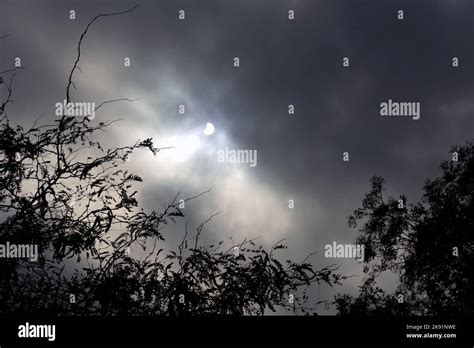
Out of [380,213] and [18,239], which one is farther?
[380,213]

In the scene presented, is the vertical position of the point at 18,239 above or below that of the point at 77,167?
below

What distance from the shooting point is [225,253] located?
7676 mm

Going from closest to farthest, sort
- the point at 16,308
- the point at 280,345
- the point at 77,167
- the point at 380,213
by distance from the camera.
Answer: the point at 280,345 → the point at 16,308 → the point at 77,167 → the point at 380,213

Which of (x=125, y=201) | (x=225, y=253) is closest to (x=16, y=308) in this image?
(x=125, y=201)

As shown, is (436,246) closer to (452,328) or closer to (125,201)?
(452,328)

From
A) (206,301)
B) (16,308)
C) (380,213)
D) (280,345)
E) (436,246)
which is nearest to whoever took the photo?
(280,345)

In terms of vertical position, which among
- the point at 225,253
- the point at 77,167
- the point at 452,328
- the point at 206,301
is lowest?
the point at 452,328

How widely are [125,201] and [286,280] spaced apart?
2809 mm

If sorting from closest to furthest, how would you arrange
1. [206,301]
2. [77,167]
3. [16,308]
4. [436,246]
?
[16,308]
[206,301]
[77,167]
[436,246]

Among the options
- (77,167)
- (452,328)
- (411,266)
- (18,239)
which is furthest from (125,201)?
(411,266)

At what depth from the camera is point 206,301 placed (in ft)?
23.8

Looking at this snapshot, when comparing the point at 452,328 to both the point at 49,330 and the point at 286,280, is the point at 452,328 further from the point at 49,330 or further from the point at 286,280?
the point at 49,330

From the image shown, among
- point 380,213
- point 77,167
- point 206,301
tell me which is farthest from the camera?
point 380,213

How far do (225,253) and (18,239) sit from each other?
3009mm
